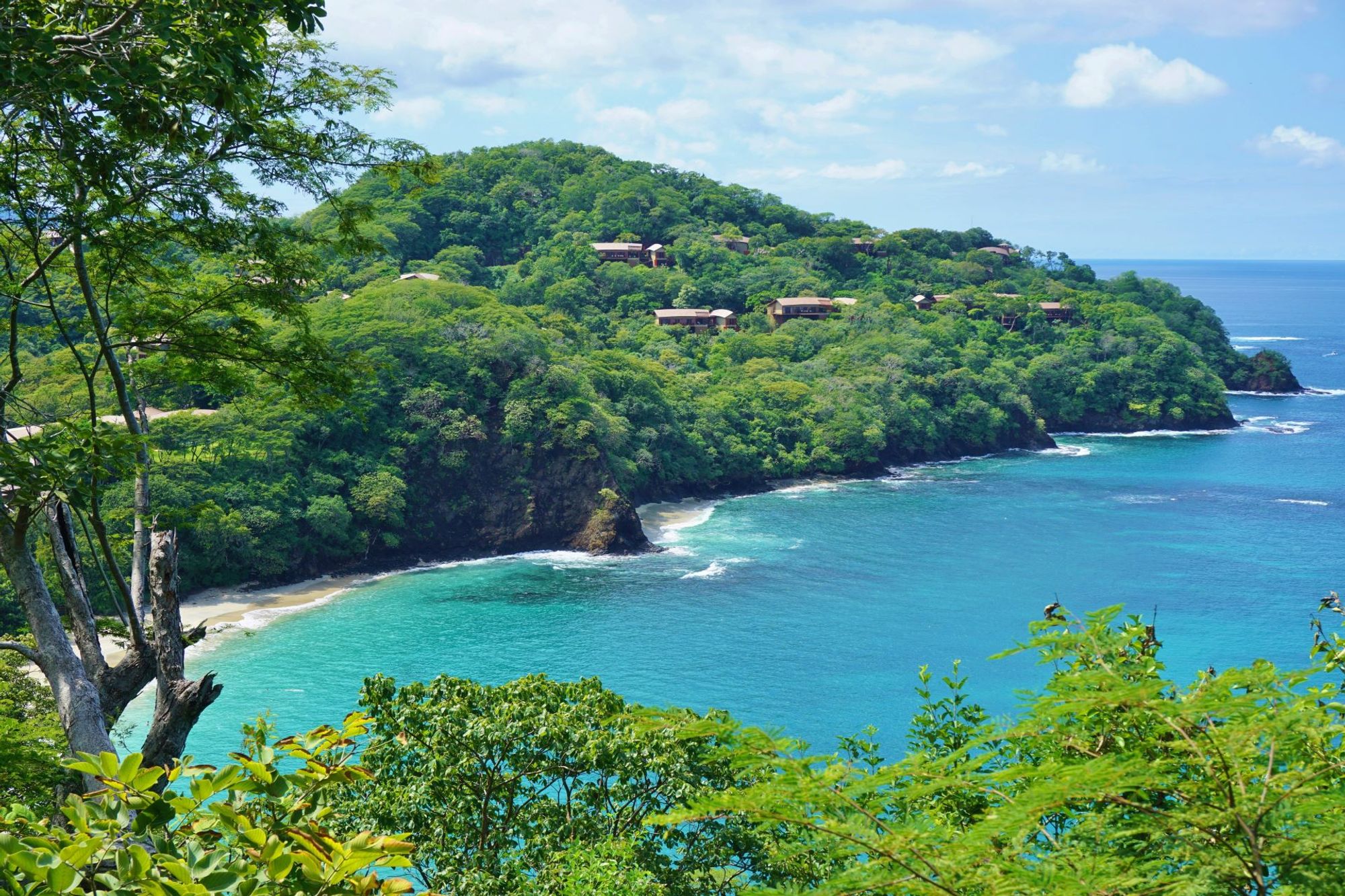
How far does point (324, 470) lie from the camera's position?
104ft

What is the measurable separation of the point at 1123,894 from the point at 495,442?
3277 centimetres

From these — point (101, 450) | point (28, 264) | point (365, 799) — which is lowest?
point (365, 799)

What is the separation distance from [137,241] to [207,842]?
425 centimetres

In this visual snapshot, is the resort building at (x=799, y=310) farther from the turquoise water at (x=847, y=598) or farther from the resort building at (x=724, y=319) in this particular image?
the turquoise water at (x=847, y=598)

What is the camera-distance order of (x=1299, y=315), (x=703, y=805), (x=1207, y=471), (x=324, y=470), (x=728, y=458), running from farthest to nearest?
(x=1299, y=315)
(x=1207, y=471)
(x=728, y=458)
(x=324, y=470)
(x=703, y=805)

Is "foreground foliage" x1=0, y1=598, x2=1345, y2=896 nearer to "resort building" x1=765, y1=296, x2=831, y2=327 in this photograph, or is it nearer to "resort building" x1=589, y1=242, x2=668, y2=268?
"resort building" x1=765, y1=296, x2=831, y2=327

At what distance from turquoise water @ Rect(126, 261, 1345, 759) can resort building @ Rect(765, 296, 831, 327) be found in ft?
47.0

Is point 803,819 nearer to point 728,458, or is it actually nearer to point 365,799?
point 365,799

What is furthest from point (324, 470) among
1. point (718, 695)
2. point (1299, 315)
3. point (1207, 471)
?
point (1299, 315)

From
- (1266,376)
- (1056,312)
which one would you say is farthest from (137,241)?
(1266,376)

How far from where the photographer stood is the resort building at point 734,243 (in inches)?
2586

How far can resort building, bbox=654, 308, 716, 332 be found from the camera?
55.6m

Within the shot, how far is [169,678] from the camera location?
556cm

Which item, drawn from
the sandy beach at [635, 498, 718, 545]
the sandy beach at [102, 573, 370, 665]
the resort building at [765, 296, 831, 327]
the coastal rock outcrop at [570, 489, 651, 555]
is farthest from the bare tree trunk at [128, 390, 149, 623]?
the resort building at [765, 296, 831, 327]
